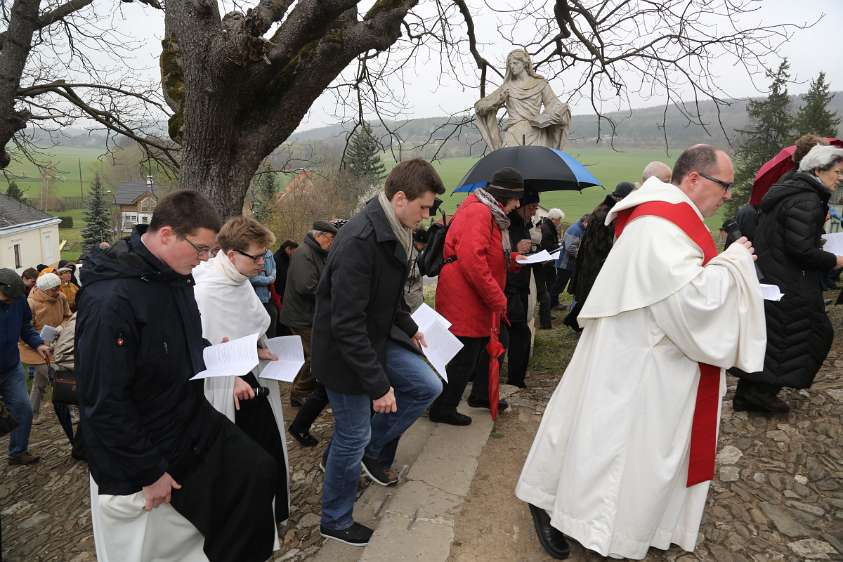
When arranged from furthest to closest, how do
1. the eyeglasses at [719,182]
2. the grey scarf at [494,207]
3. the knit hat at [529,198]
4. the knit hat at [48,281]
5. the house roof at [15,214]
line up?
1. the house roof at [15,214]
2. the knit hat at [48,281]
3. the knit hat at [529,198]
4. the grey scarf at [494,207]
5. the eyeglasses at [719,182]

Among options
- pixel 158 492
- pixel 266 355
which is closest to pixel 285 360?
pixel 266 355

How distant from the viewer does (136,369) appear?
2.12m

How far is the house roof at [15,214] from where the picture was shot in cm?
3986

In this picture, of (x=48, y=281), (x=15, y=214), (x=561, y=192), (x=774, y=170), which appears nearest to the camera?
(x=774, y=170)

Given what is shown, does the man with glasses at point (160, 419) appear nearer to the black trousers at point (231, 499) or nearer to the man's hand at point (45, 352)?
the black trousers at point (231, 499)

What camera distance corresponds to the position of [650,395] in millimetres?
2457

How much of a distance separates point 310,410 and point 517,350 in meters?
2.01

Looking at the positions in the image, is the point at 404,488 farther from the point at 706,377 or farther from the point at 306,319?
the point at 306,319

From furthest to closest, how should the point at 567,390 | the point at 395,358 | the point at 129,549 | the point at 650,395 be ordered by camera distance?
the point at 395,358 → the point at 567,390 → the point at 650,395 → the point at 129,549

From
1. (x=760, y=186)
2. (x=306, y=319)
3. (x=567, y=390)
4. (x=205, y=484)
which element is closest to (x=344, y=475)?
(x=205, y=484)

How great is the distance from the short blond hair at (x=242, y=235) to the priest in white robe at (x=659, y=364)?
184 centimetres

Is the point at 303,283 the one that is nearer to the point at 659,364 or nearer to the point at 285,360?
the point at 285,360

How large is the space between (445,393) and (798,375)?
2387 mm

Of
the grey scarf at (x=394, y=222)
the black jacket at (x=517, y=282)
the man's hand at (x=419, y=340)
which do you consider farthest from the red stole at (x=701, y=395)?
the black jacket at (x=517, y=282)
